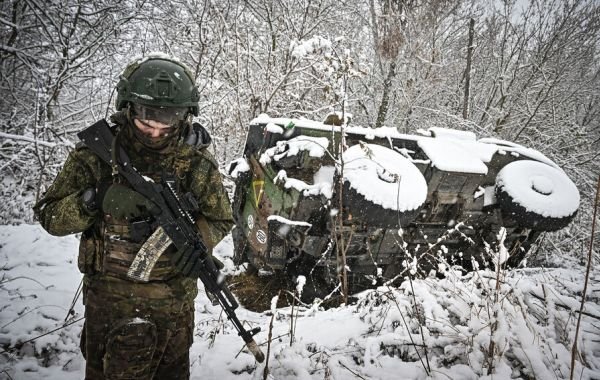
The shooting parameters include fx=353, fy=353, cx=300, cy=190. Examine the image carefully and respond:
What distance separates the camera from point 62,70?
17.4 feet

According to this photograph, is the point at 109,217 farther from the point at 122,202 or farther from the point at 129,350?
the point at 129,350

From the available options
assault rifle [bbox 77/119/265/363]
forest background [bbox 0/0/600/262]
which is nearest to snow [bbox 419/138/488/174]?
forest background [bbox 0/0/600/262]

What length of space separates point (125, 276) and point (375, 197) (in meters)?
2.44

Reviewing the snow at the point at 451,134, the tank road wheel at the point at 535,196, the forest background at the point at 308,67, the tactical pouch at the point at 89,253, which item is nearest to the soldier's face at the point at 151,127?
the tactical pouch at the point at 89,253

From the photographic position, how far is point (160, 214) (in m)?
1.78

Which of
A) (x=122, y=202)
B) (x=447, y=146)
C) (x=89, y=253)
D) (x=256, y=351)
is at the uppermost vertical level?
(x=447, y=146)

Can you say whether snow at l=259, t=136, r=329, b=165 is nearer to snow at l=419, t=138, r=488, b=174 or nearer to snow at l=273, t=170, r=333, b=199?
snow at l=273, t=170, r=333, b=199

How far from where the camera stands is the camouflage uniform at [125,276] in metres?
→ 1.72

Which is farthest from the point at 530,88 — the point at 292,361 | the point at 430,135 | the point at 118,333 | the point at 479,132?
the point at 118,333

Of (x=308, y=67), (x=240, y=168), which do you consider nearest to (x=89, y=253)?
(x=240, y=168)

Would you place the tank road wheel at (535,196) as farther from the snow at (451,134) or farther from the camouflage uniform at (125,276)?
the camouflage uniform at (125,276)

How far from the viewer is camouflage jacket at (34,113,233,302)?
5.70 ft

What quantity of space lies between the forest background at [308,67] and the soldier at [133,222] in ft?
12.5

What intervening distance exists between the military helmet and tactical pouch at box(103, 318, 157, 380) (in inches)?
43.7
